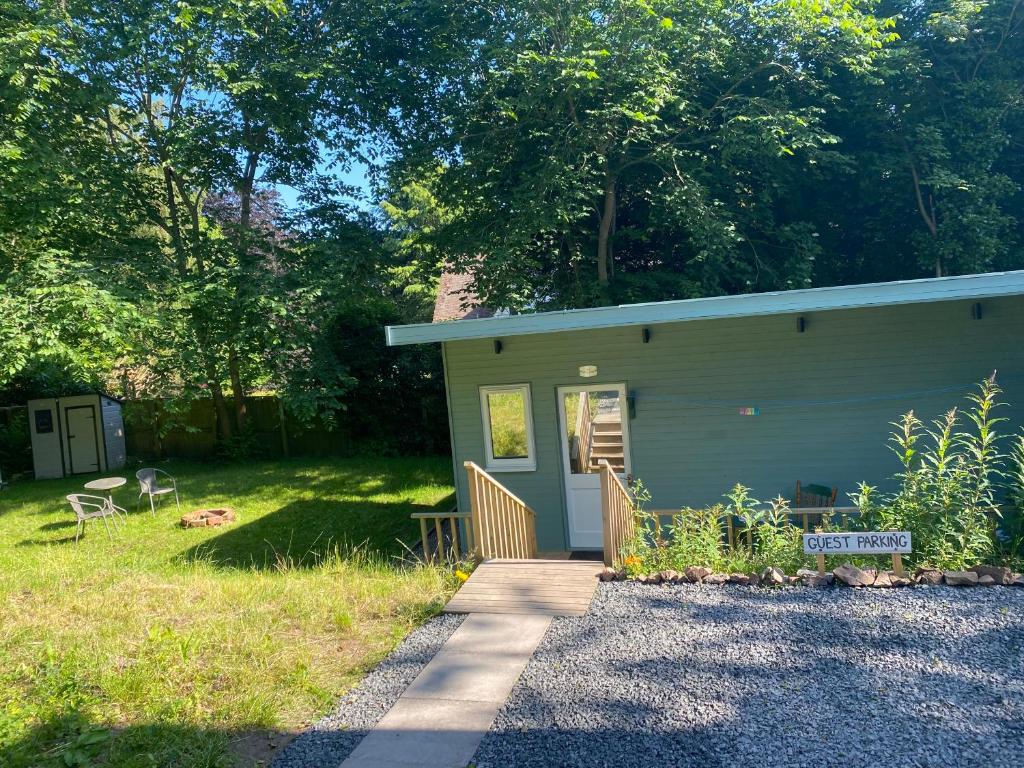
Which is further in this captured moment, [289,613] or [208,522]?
[208,522]

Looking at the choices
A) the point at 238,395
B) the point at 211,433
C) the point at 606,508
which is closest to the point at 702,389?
the point at 606,508

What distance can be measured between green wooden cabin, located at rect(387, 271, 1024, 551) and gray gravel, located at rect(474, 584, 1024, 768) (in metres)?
3.19

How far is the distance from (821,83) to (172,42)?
11.5 meters

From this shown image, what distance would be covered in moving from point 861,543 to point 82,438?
16275mm

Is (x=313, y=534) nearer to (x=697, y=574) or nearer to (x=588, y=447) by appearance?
(x=588, y=447)

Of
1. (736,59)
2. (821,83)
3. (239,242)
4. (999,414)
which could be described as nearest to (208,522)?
(239,242)

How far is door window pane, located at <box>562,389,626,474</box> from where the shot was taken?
28.3 ft

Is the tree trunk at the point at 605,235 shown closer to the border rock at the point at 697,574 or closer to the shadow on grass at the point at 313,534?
the shadow on grass at the point at 313,534

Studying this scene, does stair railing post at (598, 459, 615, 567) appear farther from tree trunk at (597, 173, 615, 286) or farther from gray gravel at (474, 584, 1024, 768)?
tree trunk at (597, 173, 615, 286)

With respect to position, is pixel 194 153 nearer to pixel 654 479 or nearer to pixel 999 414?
pixel 654 479

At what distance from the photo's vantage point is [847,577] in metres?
5.25

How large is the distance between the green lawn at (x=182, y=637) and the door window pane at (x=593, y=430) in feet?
8.34

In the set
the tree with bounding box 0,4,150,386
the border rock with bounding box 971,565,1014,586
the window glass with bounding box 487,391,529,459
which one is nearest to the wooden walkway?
the window glass with bounding box 487,391,529,459

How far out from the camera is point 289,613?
569cm
